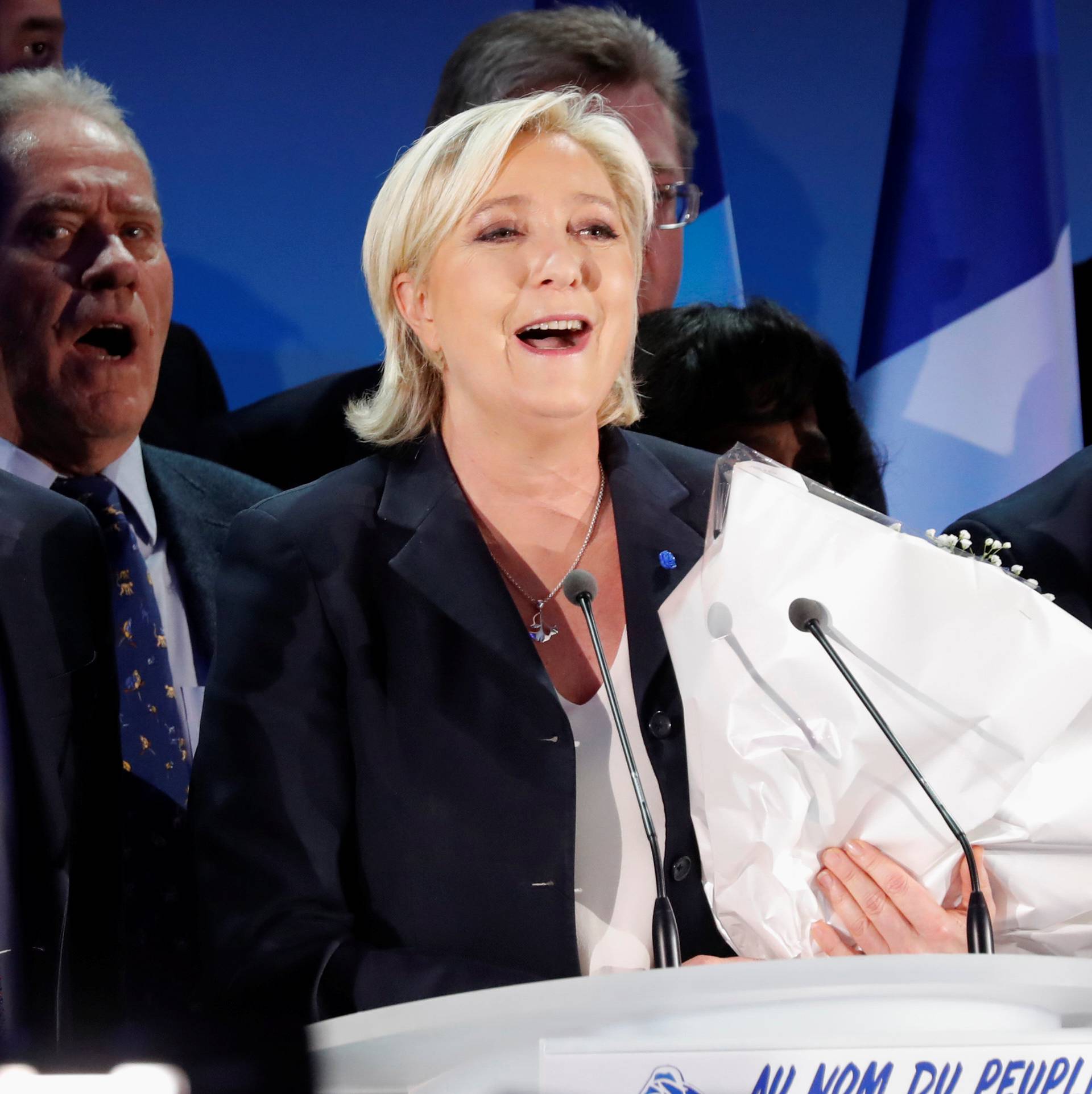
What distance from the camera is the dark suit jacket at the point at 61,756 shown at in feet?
5.83

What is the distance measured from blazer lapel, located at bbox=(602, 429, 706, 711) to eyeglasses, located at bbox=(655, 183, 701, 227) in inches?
21.0

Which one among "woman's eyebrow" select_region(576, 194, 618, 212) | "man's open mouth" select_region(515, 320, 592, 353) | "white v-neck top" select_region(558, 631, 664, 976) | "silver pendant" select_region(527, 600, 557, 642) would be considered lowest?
"white v-neck top" select_region(558, 631, 664, 976)

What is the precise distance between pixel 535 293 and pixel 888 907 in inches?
37.0

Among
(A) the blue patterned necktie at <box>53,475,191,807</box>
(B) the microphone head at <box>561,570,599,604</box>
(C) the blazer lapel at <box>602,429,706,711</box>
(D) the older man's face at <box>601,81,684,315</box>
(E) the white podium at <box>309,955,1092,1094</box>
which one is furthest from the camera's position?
(D) the older man's face at <box>601,81,684,315</box>

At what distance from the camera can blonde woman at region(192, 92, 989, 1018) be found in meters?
1.56

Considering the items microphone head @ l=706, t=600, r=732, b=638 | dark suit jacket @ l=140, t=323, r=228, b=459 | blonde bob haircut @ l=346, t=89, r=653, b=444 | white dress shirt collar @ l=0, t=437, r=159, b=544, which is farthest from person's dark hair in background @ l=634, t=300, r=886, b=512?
microphone head @ l=706, t=600, r=732, b=638

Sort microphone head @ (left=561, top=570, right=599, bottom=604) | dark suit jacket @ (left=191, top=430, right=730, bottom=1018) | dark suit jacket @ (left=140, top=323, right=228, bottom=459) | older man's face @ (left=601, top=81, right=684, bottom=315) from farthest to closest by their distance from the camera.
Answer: older man's face @ (left=601, top=81, right=684, bottom=315) < dark suit jacket @ (left=140, top=323, right=228, bottom=459) < dark suit jacket @ (left=191, top=430, right=730, bottom=1018) < microphone head @ (left=561, top=570, right=599, bottom=604)

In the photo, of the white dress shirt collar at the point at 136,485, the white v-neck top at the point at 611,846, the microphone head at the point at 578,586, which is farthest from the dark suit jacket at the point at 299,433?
the microphone head at the point at 578,586

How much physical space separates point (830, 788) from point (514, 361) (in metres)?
0.77

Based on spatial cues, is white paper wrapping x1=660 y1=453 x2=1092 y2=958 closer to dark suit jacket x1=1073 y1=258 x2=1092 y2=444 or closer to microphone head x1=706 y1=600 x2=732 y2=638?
microphone head x1=706 y1=600 x2=732 y2=638

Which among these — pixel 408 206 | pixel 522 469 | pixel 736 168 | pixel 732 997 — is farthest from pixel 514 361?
pixel 732 997

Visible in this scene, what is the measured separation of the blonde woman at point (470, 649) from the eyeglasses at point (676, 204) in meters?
0.37

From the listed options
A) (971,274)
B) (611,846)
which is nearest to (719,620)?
(611,846)

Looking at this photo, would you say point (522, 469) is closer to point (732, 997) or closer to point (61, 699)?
point (61, 699)
